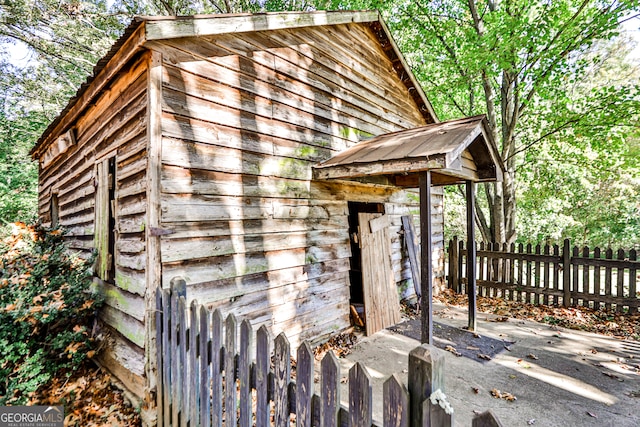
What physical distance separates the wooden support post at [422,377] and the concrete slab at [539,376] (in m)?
2.42

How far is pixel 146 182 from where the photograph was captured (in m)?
3.17

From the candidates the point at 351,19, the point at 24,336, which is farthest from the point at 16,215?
the point at 351,19

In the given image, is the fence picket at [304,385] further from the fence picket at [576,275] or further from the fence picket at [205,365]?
the fence picket at [576,275]

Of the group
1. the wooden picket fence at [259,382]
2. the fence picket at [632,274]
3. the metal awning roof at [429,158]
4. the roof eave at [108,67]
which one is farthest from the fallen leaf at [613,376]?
the roof eave at [108,67]

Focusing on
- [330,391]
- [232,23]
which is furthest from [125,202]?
[330,391]

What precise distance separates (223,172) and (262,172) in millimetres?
577

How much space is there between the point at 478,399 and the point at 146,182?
4483 mm

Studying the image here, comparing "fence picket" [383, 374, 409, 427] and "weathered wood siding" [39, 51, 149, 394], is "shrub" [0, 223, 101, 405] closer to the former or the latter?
"weathered wood siding" [39, 51, 149, 394]

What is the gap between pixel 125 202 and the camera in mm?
3768

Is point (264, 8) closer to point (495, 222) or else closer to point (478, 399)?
point (495, 222)

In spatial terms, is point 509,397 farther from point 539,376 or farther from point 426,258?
point 426,258

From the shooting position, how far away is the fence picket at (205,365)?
7.51 ft

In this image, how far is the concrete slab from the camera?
3.21 meters

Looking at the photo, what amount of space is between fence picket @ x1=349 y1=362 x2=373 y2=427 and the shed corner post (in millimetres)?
2405
